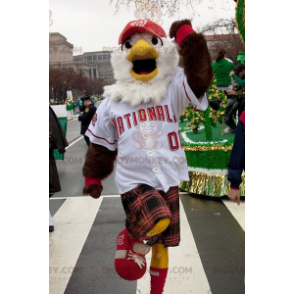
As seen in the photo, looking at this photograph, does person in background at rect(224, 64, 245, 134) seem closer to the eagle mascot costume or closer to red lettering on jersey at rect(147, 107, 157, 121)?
the eagle mascot costume

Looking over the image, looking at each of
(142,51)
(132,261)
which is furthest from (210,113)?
(132,261)

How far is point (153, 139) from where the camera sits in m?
2.24

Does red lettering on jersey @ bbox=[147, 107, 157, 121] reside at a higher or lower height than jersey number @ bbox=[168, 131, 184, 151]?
higher

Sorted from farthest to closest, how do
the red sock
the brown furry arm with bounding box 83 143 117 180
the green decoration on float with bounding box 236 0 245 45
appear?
the green decoration on float with bounding box 236 0 245 45 < the brown furry arm with bounding box 83 143 117 180 < the red sock

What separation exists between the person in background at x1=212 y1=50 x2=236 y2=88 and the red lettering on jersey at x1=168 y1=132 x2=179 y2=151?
247 cm

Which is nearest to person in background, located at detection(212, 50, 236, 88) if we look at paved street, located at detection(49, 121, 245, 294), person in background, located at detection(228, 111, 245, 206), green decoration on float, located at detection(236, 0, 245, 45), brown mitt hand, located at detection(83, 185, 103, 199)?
green decoration on float, located at detection(236, 0, 245, 45)

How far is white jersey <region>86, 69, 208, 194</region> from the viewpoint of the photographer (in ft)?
7.30

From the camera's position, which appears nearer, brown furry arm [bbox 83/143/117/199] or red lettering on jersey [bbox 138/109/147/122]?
red lettering on jersey [bbox 138/109/147/122]

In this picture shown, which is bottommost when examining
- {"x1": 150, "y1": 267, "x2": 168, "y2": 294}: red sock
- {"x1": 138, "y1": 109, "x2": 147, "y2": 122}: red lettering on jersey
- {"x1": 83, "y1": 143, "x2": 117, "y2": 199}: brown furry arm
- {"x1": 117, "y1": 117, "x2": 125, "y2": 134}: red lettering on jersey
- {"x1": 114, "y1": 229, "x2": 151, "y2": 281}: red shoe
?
{"x1": 150, "y1": 267, "x2": 168, "y2": 294}: red sock

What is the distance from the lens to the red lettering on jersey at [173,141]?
2265 mm

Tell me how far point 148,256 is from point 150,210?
1.46m

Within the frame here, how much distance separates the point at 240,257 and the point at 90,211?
2.32m
